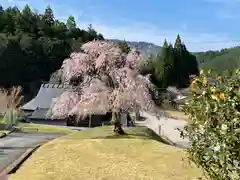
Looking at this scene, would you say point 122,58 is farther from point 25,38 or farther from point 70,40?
point 70,40

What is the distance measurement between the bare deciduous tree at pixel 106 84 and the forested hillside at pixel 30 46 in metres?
41.6

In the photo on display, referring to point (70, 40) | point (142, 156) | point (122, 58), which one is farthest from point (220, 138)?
point (70, 40)

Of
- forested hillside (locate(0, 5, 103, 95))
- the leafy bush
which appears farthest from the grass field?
forested hillside (locate(0, 5, 103, 95))

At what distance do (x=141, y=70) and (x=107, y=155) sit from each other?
766cm

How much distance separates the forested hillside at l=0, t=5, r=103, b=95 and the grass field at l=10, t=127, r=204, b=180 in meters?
46.9

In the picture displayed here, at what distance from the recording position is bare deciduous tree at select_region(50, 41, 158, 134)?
62.7 feet

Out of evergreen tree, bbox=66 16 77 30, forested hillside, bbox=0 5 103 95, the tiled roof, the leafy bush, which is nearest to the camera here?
the leafy bush

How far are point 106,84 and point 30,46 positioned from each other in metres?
58.3

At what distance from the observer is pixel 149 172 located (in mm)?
11828

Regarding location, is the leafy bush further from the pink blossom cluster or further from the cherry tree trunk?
the cherry tree trunk

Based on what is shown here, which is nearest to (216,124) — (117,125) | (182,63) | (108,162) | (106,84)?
(108,162)

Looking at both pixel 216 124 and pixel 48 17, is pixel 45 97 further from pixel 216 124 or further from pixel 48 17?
pixel 48 17

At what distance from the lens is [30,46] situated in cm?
7544

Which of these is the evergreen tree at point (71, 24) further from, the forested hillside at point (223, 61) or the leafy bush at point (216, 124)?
the leafy bush at point (216, 124)
